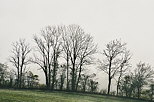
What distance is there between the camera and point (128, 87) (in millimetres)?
80500

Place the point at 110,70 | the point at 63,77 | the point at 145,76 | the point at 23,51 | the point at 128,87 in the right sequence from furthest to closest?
the point at 63,77 < the point at 128,87 < the point at 145,76 < the point at 23,51 < the point at 110,70

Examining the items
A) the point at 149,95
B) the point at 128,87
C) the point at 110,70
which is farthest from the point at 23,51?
the point at 149,95

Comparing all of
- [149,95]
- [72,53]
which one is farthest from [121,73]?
[149,95]

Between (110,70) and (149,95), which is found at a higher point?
(110,70)

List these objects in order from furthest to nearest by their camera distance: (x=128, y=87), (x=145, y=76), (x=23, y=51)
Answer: (x=128, y=87), (x=145, y=76), (x=23, y=51)

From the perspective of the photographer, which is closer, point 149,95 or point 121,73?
point 121,73

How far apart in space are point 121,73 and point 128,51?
6280mm

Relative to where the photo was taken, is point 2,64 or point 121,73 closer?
point 121,73

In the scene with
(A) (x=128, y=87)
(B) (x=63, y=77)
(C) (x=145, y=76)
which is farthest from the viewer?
(B) (x=63, y=77)

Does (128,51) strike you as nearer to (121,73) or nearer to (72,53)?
(121,73)

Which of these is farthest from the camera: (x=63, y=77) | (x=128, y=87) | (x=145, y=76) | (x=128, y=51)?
(x=63, y=77)

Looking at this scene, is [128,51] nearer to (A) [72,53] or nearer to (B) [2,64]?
(A) [72,53]

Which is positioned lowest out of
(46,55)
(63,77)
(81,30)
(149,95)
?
(149,95)

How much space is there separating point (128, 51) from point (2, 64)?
53.1 m
